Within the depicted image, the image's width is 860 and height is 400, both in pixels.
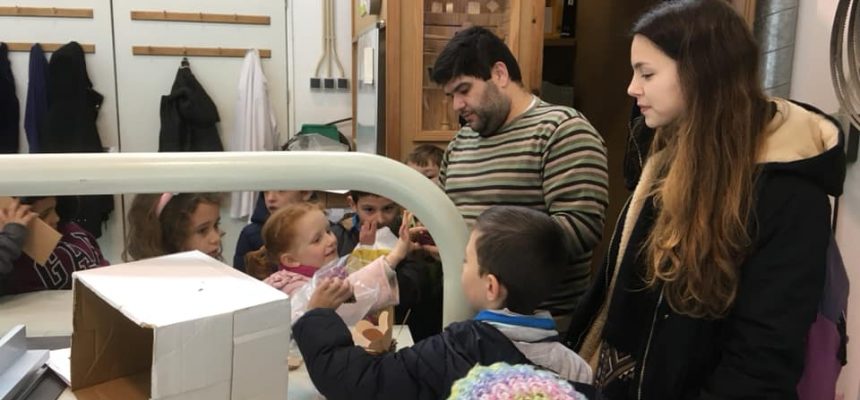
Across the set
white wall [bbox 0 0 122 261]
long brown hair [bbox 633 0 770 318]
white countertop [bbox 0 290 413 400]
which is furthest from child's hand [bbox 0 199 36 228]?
white wall [bbox 0 0 122 261]

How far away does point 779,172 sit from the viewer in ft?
3.43

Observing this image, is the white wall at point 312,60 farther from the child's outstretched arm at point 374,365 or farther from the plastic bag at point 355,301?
the child's outstretched arm at point 374,365

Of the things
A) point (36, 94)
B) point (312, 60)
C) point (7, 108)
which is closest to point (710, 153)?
point (312, 60)

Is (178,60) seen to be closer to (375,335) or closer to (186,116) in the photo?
(186,116)

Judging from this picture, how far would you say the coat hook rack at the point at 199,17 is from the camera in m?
4.10

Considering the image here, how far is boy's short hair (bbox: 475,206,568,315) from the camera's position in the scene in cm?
114

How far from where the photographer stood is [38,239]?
165 cm

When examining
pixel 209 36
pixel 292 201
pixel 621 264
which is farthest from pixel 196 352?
pixel 209 36

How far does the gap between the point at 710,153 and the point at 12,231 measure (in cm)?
161

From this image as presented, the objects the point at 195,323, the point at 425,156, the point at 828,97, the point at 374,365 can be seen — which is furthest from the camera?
the point at 425,156

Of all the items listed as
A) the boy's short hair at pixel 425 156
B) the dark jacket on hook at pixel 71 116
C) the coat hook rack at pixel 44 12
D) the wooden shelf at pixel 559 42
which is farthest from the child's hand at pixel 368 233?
the coat hook rack at pixel 44 12

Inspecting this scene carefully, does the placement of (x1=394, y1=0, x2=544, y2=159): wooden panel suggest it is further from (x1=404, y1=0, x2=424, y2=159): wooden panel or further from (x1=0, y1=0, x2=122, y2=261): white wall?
(x1=0, y1=0, x2=122, y2=261): white wall

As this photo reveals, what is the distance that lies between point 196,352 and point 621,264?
750mm

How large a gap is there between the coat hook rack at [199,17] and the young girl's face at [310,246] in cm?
283
